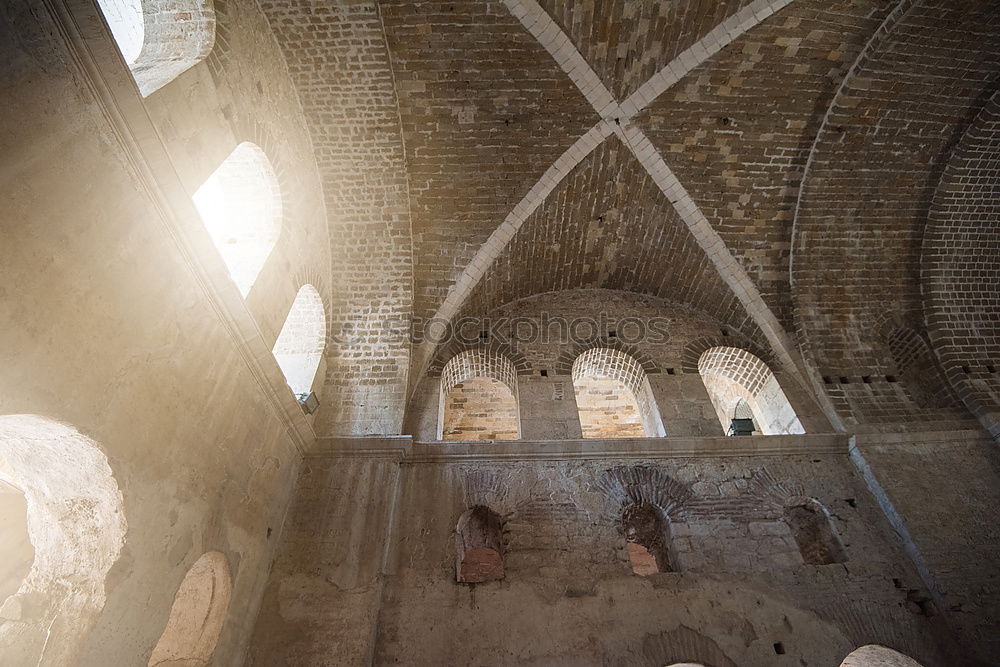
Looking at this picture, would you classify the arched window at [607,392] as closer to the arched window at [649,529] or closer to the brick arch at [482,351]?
the brick arch at [482,351]

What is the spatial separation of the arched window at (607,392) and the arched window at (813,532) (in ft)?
7.29

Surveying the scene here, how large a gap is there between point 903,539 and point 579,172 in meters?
5.45

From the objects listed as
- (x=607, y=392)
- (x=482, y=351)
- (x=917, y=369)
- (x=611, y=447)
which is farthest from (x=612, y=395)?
(x=917, y=369)

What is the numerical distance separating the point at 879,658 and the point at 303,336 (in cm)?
687

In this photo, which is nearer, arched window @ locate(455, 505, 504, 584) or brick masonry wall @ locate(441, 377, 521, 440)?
arched window @ locate(455, 505, 504, 584)

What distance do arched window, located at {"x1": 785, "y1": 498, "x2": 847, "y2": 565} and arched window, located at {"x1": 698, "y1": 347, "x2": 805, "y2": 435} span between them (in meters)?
1.03

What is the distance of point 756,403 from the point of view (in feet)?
24.1

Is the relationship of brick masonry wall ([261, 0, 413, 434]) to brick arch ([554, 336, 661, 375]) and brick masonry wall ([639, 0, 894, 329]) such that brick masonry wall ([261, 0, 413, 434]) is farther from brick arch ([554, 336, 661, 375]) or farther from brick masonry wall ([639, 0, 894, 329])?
brick masonry wall ([639, 0, 894, 329])

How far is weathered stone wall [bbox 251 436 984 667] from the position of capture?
14.5 ft

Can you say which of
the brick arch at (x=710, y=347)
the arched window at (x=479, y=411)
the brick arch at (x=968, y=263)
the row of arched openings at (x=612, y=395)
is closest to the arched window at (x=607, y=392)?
the row of arched openings at (x=612, y=395)

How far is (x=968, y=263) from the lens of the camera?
7.45 metres

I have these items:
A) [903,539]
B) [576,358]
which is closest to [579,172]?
[576,358]

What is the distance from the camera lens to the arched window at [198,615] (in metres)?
3.62

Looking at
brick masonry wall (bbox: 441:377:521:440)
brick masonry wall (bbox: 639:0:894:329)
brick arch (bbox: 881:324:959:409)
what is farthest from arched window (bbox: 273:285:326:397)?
brick arch (bbox: 881:324:959:409)
